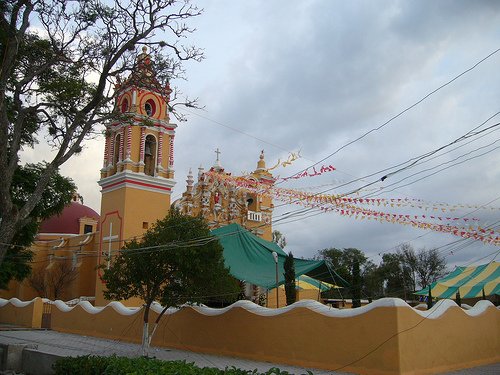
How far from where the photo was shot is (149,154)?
78.5 ft

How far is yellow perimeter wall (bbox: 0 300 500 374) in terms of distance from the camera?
9.59 meters

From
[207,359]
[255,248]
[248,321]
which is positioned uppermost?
[255,248]

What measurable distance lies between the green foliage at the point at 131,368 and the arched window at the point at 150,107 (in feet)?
54.8

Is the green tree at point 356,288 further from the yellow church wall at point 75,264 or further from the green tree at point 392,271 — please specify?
the green tree at point 392,271

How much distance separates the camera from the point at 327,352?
10430 millimetres

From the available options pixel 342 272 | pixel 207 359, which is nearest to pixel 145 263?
pixel 207 359

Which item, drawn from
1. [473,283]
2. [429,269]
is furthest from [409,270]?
[473,283]

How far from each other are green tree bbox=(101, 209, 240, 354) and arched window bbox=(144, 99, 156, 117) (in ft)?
40.7

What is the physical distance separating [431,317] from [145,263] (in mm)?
6259

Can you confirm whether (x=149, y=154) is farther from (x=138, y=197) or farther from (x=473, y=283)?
(x=473, y=283)

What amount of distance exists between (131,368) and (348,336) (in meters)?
4.81

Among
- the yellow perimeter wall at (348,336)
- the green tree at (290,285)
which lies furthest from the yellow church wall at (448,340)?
the green tree at (290,285)

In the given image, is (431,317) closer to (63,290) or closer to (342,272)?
(63,290)

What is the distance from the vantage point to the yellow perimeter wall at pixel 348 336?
9586 millimetres
